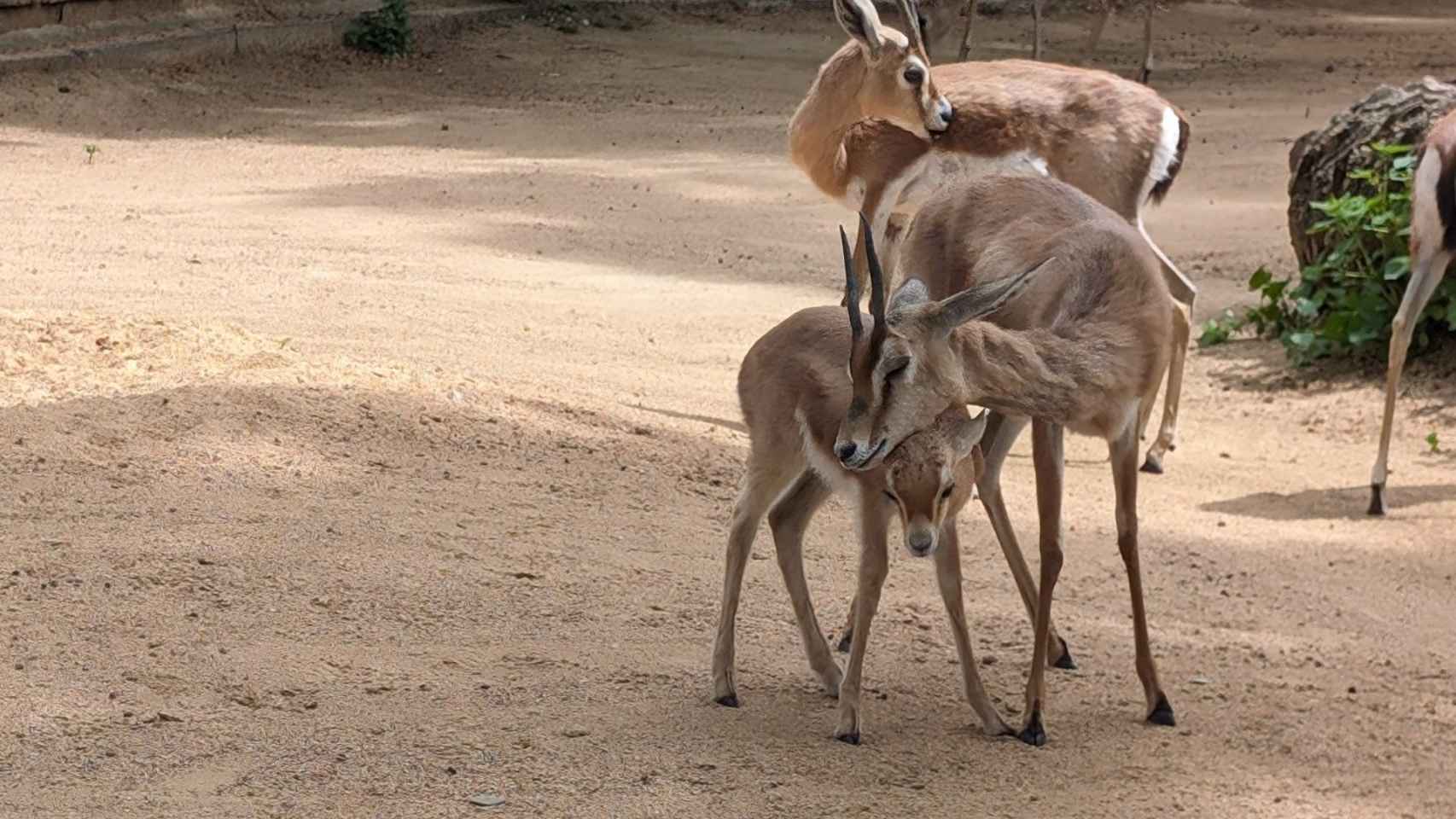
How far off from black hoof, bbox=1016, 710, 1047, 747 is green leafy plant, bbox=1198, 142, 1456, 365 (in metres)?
5.20

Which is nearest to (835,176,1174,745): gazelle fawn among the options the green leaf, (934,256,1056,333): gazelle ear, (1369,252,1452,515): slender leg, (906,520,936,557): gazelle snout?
(934,256,1056,333): gazelle ear

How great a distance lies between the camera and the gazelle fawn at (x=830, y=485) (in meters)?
4.42

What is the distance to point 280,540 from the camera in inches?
228

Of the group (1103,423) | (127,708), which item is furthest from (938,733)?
(127,708)

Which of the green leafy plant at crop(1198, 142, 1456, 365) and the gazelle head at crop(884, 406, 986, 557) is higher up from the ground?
the gazelle head at crop(884, 406, 986, 557)

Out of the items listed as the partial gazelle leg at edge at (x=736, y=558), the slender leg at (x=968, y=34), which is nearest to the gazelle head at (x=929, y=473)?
the partial gazelle leg at edge at (x=736, y=558)

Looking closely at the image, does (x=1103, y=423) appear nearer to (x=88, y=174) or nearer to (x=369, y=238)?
(x=369, y=238)

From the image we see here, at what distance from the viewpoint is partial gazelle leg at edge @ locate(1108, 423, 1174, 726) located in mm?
5137

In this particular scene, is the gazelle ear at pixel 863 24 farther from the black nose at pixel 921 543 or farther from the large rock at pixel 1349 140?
the black nose at pixel 921 543

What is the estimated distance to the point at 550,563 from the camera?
19.2 feet

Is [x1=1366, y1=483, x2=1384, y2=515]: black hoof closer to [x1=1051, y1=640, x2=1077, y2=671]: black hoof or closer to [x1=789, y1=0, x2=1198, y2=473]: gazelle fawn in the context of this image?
[x1=789, y1=0, x2=1198, y2=473]: gazelle fawn

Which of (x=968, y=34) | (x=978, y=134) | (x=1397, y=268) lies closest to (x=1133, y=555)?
(x=978, y=134)

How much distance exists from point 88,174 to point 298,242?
3.26m

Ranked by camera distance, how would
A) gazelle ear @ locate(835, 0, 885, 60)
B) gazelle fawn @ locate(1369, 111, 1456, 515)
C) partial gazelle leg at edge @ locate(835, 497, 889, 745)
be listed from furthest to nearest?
gazelle ear @ locate(835, 0, 885, 60), gazelle fawn @ locate(1369, 111, 1456, 515), partial gazelle leg at edge @ locate(835, 497, 889, 745)
